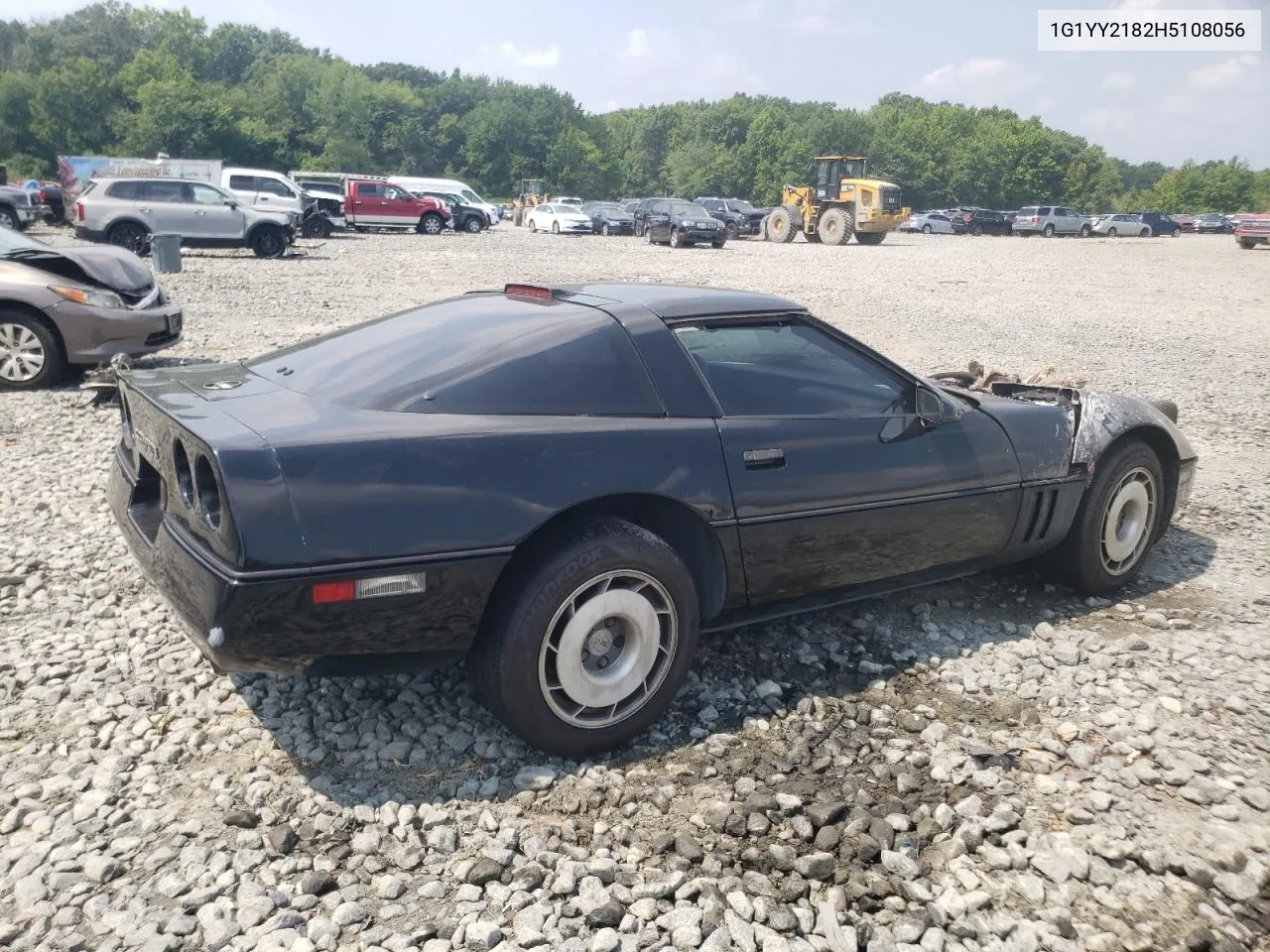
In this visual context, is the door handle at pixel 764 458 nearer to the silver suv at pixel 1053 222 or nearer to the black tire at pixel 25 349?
the black tire at pixel 25 349

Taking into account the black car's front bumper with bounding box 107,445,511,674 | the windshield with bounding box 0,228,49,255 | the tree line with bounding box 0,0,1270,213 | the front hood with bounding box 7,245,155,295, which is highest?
the tree line with bounding box 0,0,1270,213

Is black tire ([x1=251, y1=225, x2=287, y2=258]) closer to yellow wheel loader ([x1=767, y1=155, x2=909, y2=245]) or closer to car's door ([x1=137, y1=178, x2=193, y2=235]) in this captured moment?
car's door ([x1=137, y1=178, x2=193, y2=235])

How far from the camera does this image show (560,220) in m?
37.7

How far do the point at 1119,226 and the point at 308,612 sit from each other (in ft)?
195

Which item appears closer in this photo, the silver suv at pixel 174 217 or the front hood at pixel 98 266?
the front hood at pixel 98 266

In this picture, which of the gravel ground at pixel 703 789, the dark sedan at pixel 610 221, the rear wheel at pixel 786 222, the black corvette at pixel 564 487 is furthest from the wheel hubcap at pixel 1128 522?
the dark sedan at pixel 610 221

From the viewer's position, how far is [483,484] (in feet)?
9.14

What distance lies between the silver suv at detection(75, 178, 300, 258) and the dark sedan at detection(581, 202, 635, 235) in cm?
1883

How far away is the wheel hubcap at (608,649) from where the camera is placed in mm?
2938

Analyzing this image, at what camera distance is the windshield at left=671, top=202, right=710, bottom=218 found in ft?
101

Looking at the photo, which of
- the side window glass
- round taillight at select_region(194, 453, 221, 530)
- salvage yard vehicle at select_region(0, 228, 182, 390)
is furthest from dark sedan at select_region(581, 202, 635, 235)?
round taillight at select_region(194, 453, 221, 530)

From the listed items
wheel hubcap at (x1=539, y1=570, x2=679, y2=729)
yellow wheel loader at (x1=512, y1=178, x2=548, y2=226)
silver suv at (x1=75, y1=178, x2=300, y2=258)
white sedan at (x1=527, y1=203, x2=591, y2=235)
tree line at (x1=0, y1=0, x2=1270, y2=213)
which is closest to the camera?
wheel hubcap at (x1=539, y1=570, x2=679, y2=729)

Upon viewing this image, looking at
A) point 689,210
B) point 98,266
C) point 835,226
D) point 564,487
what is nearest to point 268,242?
point 98,266

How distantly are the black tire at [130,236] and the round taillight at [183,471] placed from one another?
19216 millimetres
